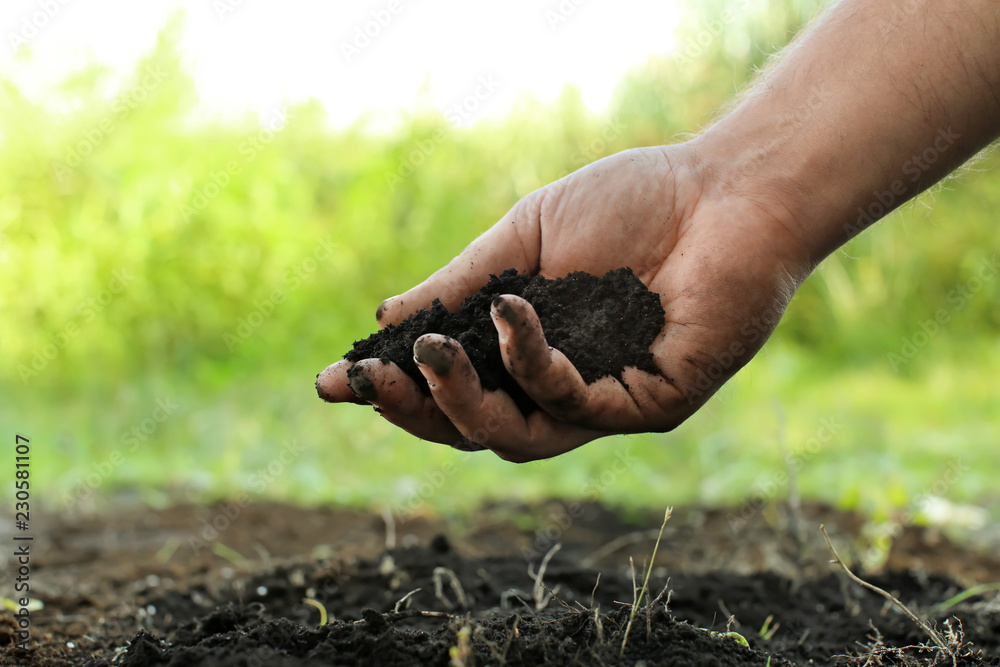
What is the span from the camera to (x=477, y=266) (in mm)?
1916

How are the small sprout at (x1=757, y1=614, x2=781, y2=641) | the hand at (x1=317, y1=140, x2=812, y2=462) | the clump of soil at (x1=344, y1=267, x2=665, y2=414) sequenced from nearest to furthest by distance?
the hand at (x1=317, y1=140, x2=812, y2=462)
the clump of soil at (x1=344, y1=267, x2=665, y2=414)
the small sprout at (x1=757, y1=614, x2=781, y2=641)

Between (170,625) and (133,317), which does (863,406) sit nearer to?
(170,625)

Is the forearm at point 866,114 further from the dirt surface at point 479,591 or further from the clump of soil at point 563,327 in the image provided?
the dirt surface at point 479,591

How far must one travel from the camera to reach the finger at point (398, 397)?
147cm

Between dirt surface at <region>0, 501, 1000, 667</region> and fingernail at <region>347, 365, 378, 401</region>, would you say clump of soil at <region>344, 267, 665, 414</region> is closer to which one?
fingernail at <region>347, 365, 378, 401</region>

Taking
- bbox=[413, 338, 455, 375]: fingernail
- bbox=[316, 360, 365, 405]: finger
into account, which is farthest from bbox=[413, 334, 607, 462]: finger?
bbox=[316, 360, 365, 405]: finger

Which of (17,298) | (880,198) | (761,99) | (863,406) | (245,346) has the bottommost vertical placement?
(863,406)

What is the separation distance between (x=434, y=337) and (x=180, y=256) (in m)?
5.03

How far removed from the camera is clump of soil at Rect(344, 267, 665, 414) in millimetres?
1589

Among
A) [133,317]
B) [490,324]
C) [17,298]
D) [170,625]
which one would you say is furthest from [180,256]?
[490,324]

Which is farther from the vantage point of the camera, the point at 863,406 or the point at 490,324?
the point at 863,406

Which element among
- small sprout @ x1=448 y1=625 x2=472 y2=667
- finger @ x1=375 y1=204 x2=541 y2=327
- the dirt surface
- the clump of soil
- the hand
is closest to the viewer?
small sprout @ x1=448 y1=625 x2=472 y2=667

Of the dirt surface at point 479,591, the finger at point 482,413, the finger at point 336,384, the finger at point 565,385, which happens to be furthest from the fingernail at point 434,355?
the dirt surface at point 479,591

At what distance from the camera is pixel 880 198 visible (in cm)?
165
